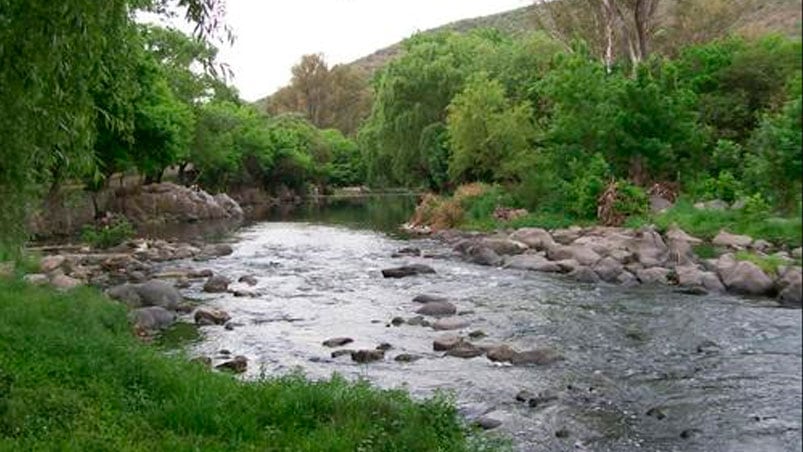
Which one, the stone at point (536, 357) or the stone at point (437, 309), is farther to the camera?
the stone at point (437, 309)

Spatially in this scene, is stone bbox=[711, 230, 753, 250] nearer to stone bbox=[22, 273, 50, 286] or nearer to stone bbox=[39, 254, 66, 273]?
stone bbox=[22, 273, 50, 286]

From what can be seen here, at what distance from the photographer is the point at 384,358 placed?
44.6ft

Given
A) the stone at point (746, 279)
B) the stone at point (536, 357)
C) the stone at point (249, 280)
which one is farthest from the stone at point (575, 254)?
the stone at point (536, 357)

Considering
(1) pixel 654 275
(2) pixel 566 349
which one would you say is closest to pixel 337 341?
(2) pixel 566 349

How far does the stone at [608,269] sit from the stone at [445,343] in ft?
26.4

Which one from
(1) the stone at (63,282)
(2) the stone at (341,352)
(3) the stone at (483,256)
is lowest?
(3) the stone at (483,256)

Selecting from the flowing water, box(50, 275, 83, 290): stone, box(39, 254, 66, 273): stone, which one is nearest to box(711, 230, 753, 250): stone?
the flowing water

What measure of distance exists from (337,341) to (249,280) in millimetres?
7963

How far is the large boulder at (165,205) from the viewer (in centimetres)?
4466

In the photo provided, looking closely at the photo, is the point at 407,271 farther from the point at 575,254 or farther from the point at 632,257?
the point at 632,257

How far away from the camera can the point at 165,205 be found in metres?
47.3

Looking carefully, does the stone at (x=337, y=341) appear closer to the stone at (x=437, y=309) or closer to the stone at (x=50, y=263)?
the stone at (x=437, y=309)

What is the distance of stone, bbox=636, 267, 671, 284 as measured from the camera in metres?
20.7

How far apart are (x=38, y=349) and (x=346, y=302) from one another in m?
9.47
